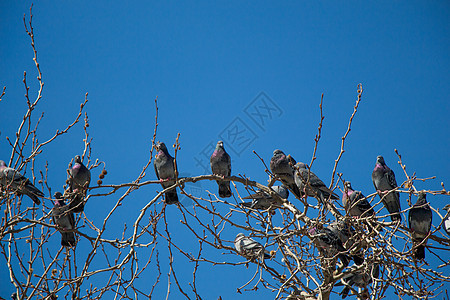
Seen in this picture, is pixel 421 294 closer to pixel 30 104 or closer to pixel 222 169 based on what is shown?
pixel 222 169

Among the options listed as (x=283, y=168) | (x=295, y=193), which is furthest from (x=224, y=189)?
(x=295, y=193)

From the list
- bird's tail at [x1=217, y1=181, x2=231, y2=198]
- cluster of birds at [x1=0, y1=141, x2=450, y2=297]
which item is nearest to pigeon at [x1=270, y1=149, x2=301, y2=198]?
cluster of birds at [x1=0, y1=141, x2=450, y2=297]

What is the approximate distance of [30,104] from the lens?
12.9 feet

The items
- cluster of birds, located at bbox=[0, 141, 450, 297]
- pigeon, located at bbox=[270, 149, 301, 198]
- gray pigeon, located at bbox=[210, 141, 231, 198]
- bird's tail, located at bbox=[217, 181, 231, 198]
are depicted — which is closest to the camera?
cluster of birds, located at bbox=[0, 141, 450, 297]

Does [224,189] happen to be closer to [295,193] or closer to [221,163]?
[221,163]

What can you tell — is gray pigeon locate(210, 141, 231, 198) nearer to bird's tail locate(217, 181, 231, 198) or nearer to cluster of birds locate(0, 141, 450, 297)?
cluster of birds locate(0, 141, 450, 297)

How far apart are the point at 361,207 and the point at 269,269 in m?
2.06

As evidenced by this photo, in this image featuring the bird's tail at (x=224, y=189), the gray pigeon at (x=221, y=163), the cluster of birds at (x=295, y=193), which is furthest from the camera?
the gray pigeon at (x=221, y=163)

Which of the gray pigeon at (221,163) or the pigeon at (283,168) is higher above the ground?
the gray pigeon at (221,163)

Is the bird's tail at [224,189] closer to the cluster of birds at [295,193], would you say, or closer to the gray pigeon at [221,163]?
the cluster of birds at [295,193]

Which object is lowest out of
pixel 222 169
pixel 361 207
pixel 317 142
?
pixel 317 142

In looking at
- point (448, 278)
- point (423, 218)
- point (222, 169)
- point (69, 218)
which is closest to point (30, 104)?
point (69, 218)

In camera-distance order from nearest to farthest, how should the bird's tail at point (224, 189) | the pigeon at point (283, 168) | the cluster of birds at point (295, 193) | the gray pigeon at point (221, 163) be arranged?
the cluster of birds at point (295, 193) → the pigeon at point (283, 168) → the bird's tail at point (224, 189) → the gray pigeon at point (221, 163)


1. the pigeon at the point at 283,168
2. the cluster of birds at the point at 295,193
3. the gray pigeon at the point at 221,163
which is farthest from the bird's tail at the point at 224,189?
the pigeon at the point at 283,168
